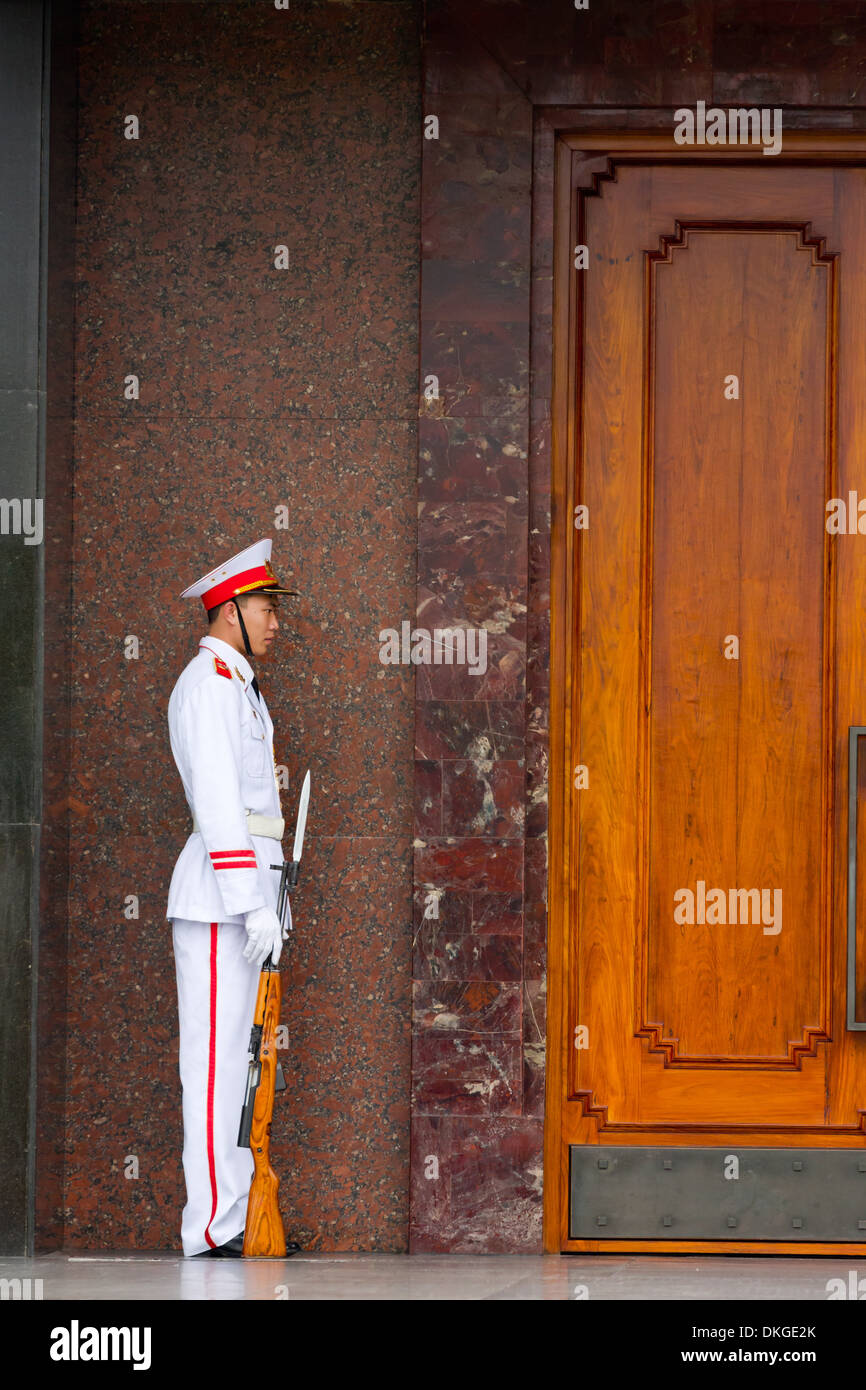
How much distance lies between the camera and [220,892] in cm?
438

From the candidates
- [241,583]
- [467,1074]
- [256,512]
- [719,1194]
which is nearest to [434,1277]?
[467,1074]

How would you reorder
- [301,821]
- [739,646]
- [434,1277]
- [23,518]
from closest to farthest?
[434,1277], [301,821], [23,518], [739,646]

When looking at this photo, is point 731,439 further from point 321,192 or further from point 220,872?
point 220,872

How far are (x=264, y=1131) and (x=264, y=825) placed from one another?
35.4 inches

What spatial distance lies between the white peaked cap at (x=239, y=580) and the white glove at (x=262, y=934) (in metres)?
0.97

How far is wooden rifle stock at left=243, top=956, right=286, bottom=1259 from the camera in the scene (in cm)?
435

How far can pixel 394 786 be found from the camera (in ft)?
15.9

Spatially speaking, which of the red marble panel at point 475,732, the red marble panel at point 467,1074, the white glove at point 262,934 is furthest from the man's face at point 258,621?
the red marble panel at point 467,1074

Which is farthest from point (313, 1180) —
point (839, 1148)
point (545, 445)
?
point (545, 445)

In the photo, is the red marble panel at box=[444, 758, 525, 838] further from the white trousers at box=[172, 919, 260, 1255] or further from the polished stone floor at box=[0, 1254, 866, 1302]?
the polished stone floor at box=[0, 1254, 866, 1302]

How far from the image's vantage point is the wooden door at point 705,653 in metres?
4.84

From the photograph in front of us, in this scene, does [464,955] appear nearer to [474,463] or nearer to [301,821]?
[301,821]

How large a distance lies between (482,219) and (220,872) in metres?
2.24

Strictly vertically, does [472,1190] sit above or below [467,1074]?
below
